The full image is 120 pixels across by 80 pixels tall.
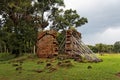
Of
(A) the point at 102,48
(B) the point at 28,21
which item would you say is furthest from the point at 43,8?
(A) the point at 102,48

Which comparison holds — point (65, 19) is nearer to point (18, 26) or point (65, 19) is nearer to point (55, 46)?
point (18, 26)

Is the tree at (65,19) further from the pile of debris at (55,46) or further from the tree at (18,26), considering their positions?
the pile of debris at (55,46)

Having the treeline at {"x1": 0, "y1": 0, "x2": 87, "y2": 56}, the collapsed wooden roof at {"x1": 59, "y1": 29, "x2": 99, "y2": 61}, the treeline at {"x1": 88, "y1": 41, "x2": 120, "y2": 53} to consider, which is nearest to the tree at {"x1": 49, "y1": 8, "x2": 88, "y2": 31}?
the treeline at {"x1": 0, "y1": 0, "x2": 87, "y2": 56}

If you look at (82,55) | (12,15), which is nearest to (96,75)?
(82,55)

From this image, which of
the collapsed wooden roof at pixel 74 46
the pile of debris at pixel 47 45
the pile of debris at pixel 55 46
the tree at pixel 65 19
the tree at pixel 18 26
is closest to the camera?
the collapsed wooden roof at pixel 74 46

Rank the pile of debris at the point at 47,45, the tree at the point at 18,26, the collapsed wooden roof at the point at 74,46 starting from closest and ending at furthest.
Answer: the collapsed wooden roof at the point at 74,46 → the pile of debris at the point at 47,45 → the tree at the point at 18,26

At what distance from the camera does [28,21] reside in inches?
1567

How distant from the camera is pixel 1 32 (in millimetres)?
37406

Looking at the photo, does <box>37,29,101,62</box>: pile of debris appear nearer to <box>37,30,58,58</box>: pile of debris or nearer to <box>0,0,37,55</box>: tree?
<box>37,30,58,58</box>: pile of debris

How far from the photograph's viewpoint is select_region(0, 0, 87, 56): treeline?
32.8 metres

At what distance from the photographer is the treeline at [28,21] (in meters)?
32.8

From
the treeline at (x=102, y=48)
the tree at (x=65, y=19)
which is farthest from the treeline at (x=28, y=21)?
the treeline at (x=102, y=48)

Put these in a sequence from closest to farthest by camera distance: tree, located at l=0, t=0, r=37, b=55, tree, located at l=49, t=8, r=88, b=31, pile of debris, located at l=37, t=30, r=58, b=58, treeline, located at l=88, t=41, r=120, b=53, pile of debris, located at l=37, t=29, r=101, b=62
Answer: pile of debris, located at l=37, t=29, r=101, b=62
pile of debris, located at l=37, t=30, r=58, b=58
tree, located at l=0, t=0, r=37, b=55
tree, located at l=49, t=8, r=88, b=31
treeline, located at l=88, t=41, r=120, b=53

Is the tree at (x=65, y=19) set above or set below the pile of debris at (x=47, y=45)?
above
